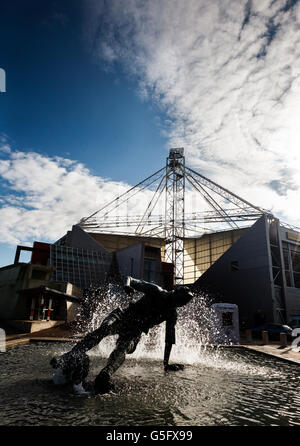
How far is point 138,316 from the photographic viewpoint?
6.25 meters

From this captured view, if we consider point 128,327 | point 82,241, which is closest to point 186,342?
point 128,327

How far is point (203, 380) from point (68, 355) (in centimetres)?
330

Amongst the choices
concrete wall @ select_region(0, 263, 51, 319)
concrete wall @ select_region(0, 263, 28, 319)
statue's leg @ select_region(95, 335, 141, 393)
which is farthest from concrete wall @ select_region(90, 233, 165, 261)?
statue's leg @ select_region(95, 335, 141, 393)

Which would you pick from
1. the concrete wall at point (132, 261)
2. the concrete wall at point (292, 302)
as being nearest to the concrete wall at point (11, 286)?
the concrete wall at point (132, 261)

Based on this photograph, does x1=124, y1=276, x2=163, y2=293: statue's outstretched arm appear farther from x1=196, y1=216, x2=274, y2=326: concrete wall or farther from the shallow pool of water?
x1=196, y1=216, x2=274, y2=326: concrete wall

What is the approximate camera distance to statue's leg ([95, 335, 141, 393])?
193 inches

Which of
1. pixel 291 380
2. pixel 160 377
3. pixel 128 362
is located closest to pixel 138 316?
pixel 160 377

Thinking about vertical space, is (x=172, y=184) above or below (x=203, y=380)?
above

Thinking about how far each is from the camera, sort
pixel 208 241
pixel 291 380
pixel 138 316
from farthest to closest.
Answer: pixel 208 241 < pixel 291 380 < pixel 138 316

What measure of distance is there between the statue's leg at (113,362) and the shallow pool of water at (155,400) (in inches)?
7.9

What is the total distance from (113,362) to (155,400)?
105 cm

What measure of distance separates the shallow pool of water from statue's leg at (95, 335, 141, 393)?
0.20m

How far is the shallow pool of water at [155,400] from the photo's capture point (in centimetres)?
385
